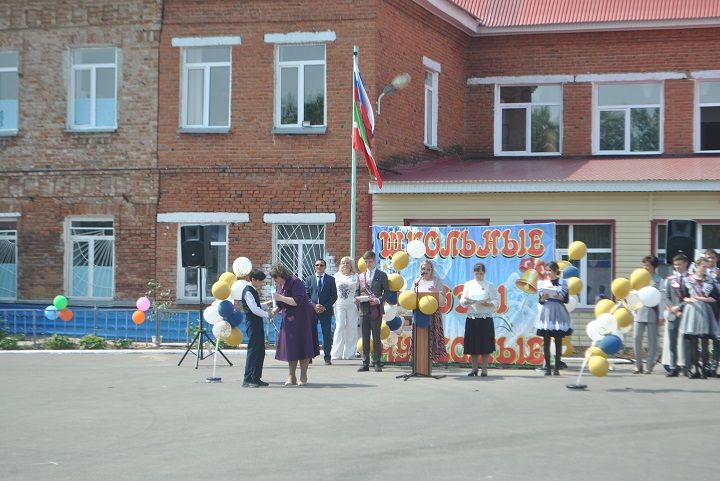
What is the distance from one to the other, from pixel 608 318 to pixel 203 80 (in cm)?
1199

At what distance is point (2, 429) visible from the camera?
11984 millimetres

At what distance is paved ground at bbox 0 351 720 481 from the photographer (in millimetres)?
9664

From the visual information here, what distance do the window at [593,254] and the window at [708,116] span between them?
5.18 metres

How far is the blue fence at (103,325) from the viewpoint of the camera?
2239cm

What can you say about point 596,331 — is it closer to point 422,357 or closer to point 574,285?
point 574,285

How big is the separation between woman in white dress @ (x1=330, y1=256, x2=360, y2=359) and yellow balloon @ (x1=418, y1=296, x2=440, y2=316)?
9.30ft

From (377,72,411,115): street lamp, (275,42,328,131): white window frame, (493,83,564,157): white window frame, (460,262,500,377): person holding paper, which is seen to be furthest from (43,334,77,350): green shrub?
(493,83,564,157): white window frame

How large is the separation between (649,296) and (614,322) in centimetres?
120

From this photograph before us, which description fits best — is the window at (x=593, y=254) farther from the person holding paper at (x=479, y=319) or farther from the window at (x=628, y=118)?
the person holding paper at (x=479, y=319)

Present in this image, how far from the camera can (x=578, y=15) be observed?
26906mm

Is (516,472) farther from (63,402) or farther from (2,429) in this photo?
(63,402)

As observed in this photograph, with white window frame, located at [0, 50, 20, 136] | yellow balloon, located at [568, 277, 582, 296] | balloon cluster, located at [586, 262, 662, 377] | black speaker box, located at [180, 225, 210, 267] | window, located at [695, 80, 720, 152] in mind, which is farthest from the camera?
window, located at [695, 80, 720, 152]

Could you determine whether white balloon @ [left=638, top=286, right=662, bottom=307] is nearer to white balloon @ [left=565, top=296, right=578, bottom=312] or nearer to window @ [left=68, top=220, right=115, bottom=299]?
white balloon @ [left=565, top=296, right=578, bottom=312]

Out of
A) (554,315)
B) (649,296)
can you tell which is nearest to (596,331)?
(649,296)
